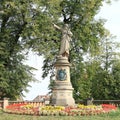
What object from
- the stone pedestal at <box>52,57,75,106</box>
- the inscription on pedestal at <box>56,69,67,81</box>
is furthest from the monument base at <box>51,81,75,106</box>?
the inscription on pedestal at <box>56,69,67,81</box>

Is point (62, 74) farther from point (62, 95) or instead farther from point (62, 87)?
point (62, 95)

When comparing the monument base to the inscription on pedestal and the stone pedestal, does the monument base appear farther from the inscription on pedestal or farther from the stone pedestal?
the inscription on pedestal

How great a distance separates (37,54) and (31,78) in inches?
102

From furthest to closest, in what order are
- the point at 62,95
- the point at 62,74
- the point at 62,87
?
the point at 62,74 → the point at 62,87 → the point at 62,95

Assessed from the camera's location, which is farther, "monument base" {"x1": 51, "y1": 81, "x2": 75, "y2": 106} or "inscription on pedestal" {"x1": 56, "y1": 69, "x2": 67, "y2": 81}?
"inscription on pedestal" {"x1": 56, "y1": 69, "x2": 67, "y2": 81}

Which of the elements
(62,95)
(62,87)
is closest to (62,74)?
(62,87)

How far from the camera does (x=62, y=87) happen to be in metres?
26.5

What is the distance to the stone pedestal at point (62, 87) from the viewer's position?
26.3 m

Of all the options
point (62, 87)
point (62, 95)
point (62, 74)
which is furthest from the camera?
point (62, 74)

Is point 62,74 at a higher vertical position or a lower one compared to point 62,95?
higher

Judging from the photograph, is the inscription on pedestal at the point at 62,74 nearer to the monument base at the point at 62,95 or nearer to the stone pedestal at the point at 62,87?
the stone pedestal at the point at 62,87

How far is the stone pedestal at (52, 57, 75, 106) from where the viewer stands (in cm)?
2633

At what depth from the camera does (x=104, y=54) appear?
5053 cm

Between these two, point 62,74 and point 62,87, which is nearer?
point 62,87
